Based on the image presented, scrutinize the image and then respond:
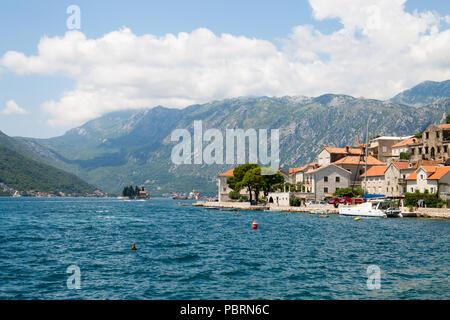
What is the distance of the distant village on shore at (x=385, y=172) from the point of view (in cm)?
9844

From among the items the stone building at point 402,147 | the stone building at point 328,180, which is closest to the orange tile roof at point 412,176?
the stone building at point 328,180

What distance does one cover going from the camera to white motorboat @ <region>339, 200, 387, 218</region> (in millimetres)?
92688

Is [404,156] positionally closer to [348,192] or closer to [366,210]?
[348,192]

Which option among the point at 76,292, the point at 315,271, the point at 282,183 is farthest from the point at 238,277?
the point at 282,183

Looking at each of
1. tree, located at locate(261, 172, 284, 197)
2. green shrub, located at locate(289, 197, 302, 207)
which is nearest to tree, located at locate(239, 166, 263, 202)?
tree, located at locate(261, 172, 284, 197)

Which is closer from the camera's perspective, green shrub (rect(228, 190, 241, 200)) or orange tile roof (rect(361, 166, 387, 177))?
orange tile roof (rect(361, 166, 387, 177))

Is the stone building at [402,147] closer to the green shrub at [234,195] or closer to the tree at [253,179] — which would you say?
the tree at [253,179]

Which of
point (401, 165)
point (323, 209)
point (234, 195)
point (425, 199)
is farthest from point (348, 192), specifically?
point (234, 195)

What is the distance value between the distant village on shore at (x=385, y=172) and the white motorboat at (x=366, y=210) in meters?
10.3

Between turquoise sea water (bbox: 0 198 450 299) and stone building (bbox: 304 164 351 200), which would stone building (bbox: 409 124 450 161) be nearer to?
stone building (bbox: 304 164 351 200)

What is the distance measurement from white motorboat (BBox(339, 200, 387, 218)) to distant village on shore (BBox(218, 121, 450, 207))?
33.8ft
